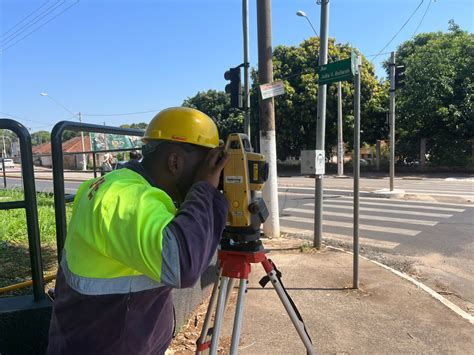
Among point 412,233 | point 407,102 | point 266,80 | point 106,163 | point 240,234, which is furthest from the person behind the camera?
point 407,102

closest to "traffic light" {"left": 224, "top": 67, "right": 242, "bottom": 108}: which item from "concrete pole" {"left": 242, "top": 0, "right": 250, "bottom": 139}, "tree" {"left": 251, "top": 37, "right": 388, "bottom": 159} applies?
"concrete pole" {"left": 242, "top": 0, "right": 250, "bottom": 139}

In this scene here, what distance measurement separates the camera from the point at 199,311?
3.56m

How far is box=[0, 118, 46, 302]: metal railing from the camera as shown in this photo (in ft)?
6.85

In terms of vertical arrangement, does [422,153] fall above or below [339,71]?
below

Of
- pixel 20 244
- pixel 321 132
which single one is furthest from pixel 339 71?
pixel 20 244

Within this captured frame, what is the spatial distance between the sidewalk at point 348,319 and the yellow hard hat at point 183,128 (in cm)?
195

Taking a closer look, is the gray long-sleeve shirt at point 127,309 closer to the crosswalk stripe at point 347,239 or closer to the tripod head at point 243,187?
the tripod head at point 243,187

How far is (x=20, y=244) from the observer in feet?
16.3

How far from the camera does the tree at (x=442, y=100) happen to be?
2131 centimetres

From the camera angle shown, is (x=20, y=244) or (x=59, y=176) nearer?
(x=59, y=176)

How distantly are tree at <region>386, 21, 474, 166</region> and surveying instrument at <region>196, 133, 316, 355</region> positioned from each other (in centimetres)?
2222

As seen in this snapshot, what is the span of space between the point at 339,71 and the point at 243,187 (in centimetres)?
313

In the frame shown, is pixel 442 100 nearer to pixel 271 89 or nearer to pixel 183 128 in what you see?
pixel 271 89

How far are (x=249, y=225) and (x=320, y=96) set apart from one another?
175 inches
